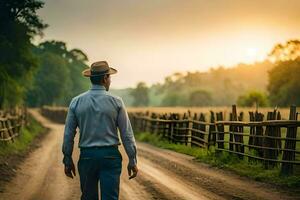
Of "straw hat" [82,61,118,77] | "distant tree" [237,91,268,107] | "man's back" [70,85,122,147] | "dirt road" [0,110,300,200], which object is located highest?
"distant tree" [237,91,268,107]

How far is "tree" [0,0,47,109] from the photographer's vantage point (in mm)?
35062

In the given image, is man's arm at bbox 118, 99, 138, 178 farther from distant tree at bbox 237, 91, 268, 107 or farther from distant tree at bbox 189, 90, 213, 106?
distant tree at bbox 189, 90, 213, 106

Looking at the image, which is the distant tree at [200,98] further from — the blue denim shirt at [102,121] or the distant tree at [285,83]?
the blue denim shirt at [102,121]

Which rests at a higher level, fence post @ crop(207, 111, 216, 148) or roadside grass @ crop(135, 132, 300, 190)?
fence post @ crop(207, 111, 216, 148)

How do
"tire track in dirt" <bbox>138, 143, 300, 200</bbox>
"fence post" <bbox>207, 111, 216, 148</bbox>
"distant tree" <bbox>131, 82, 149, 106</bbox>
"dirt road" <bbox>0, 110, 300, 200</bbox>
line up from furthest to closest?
"distant tree" <bbox>131, 82, 149, 106</bbox> < "fence post" <bbox>207, 111, 216, 148</bbox> < "tire track in dirt" <bbox>138, 143, 300, 200</bbox> < "dirt road" <bbox>0, 110, 300, 200</bbox>

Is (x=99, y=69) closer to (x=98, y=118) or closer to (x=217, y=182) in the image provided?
(x=98, y=118)

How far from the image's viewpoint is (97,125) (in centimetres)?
546

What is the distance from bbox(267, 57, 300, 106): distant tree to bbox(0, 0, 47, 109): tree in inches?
1219

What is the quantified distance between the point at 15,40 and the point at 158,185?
91.1ft

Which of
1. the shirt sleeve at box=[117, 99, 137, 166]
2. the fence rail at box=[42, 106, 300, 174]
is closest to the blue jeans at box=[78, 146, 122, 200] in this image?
the shirt sleeve at box=[117, 99, 137, 166]

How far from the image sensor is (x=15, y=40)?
36250mm

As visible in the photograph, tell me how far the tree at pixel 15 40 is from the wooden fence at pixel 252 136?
14.4 meters

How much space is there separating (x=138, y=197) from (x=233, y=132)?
689cm

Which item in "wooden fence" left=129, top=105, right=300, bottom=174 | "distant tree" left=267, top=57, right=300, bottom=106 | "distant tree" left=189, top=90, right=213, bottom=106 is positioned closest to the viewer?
"wooden fence" left=129, top=105, right=300, bottom=174
